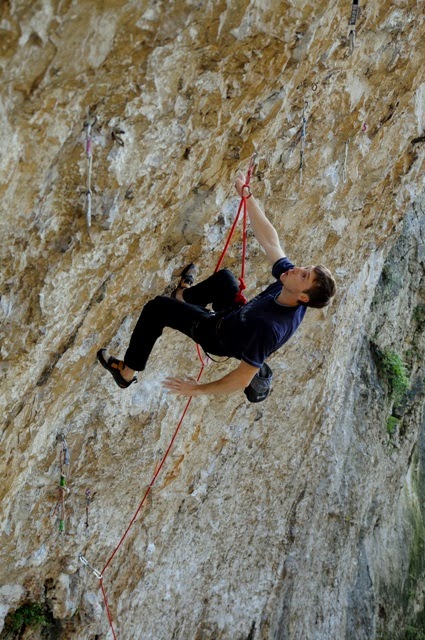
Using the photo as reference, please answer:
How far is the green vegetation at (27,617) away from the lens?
6.17 meters

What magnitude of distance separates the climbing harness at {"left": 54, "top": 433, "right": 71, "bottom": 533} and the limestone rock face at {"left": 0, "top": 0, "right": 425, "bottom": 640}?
21 millimetres

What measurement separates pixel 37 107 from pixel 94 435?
11.2 feet

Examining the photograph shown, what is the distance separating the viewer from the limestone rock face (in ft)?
11.2

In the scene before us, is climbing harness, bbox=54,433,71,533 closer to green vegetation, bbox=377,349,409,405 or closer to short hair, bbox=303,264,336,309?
short hair, bbox=303,264,336,309

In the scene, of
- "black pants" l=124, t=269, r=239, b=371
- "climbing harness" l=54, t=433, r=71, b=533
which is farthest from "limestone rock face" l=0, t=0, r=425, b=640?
"black pants" l=124, t=269, r=239, b=371

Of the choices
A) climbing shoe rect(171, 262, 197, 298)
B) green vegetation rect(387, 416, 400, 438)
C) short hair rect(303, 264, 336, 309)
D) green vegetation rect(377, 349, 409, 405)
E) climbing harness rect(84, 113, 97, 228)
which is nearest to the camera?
climbing harness rect(84, 113, 97, 228)

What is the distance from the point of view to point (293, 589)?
30.1 feet

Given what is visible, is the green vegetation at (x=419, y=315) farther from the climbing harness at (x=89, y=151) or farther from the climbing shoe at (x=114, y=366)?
the climbing harness at (x=89, y=151)

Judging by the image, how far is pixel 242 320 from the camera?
4309mm

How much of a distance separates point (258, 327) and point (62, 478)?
2.53 m

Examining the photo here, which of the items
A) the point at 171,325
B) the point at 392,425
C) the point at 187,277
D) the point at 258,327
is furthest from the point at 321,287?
the point at 392,425

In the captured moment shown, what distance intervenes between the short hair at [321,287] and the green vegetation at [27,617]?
4.12 meters

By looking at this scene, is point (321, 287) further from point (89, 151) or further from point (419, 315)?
point (419, 315)

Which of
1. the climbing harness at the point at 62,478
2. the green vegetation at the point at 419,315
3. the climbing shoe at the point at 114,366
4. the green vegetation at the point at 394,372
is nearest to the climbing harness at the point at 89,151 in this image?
the climbing shoe at the point at 114,366
